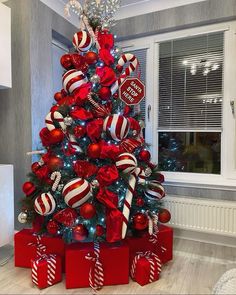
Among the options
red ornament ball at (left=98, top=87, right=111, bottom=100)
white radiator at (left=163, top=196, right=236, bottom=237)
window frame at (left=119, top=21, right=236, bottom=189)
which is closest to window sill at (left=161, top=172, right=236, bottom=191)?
window frame at (left=119, top=21, right=236, bottom=189)

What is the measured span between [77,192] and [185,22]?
201 centimetres

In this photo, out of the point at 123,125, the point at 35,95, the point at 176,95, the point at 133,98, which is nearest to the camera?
the point at 123,125

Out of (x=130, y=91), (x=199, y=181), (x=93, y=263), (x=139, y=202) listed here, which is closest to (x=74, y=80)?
(x=130, y=91)

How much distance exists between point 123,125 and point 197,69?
52.1 inches

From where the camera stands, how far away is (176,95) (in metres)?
2.60

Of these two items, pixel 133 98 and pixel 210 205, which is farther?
pixel 210 205

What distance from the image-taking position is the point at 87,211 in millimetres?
1518

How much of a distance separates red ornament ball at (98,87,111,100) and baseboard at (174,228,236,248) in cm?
163

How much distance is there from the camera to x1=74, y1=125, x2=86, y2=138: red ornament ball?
1.67 m

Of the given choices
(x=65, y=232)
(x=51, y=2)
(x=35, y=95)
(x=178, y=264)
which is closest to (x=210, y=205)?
(x=178, y=264)

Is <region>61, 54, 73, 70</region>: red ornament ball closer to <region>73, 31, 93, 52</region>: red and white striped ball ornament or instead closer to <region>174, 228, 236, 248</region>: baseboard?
<region>73, 31, 93, 52</region>: red and white striped ball ornament

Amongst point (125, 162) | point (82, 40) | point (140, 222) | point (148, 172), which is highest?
point (82, 40)

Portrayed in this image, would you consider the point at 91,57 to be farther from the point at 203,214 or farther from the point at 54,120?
the point at 203,214

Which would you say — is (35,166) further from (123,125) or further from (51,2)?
(51,2)
